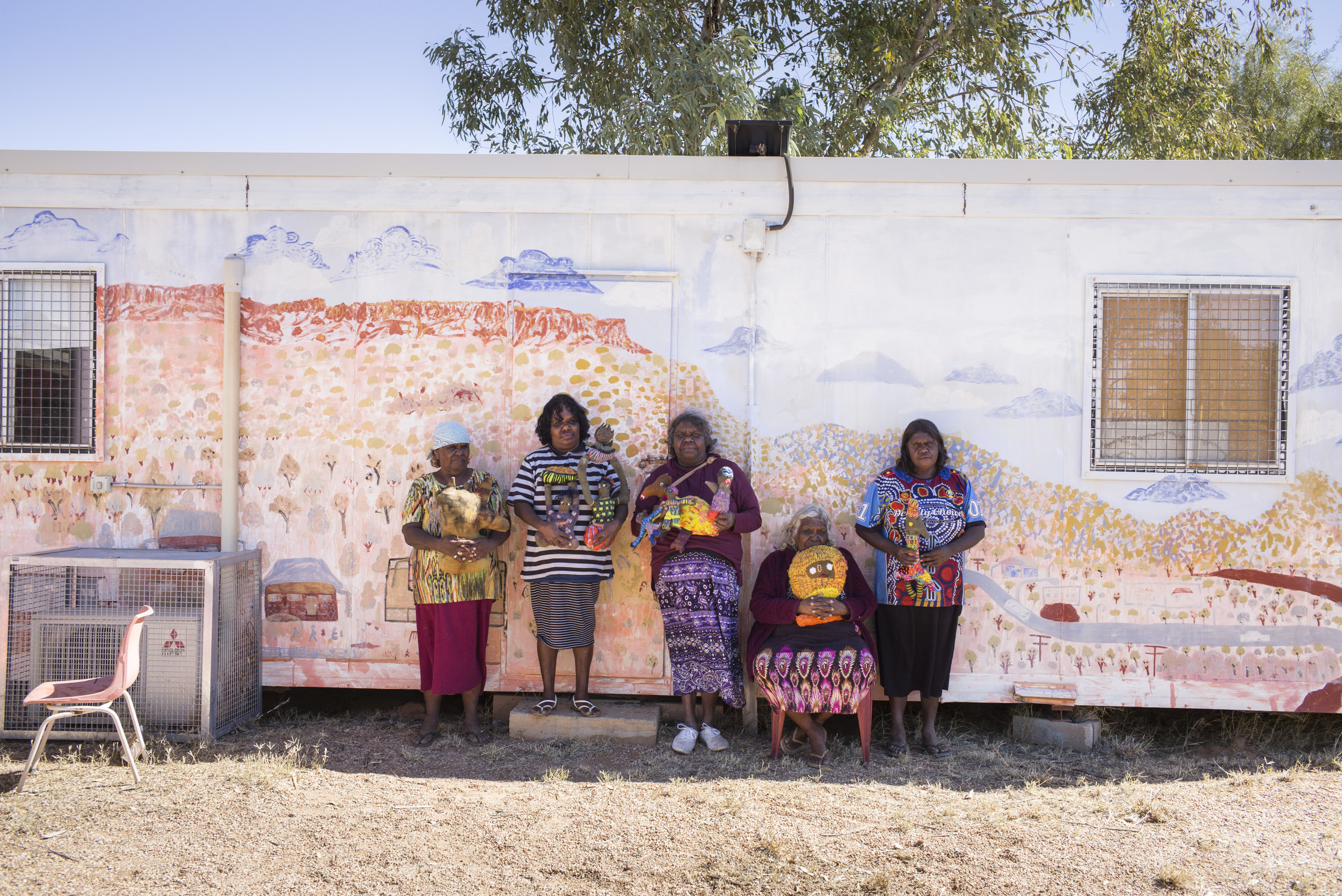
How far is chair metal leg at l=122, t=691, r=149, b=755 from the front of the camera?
416 cm

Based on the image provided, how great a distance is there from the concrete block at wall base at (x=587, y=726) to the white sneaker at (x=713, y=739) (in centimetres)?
27

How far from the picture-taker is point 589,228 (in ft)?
16.6

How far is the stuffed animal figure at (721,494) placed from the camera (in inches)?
178

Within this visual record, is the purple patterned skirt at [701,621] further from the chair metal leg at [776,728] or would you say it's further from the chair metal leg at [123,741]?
the chair metal leg at [123,741]

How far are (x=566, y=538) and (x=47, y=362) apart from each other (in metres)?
3.34

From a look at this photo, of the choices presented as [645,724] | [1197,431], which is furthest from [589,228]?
[1197,431]

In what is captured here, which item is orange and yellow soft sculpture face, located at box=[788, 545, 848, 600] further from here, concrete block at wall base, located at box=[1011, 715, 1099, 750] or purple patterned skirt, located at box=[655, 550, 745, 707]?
concrete block at wall base, located at box=[1011, 715, 1099, 750]

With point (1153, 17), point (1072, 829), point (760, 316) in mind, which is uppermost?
point (1153, 17)

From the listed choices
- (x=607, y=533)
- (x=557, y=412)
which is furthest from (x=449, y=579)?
(x=557, y=412)

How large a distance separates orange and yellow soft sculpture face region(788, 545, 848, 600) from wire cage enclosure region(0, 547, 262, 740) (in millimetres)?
3095

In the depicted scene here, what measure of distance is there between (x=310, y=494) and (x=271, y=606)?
0.70 m

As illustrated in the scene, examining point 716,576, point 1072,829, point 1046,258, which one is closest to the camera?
point 1072,829

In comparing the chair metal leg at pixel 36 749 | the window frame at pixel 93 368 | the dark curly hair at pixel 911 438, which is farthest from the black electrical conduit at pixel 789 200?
the chair metal leg at pixel 36 749

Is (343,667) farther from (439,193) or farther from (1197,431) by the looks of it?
(1197,431)
